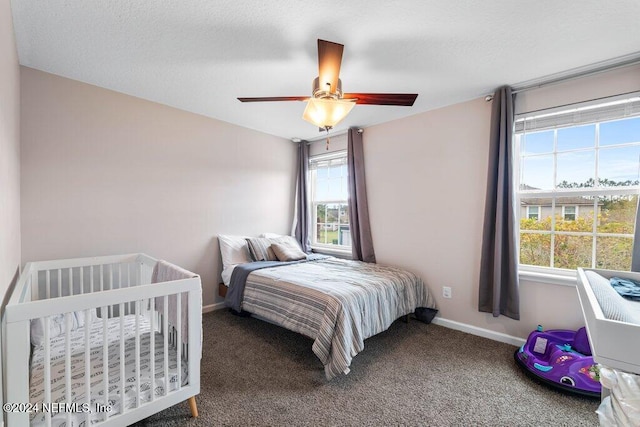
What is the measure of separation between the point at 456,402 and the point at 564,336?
1.18m

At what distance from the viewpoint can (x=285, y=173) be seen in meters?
4.23

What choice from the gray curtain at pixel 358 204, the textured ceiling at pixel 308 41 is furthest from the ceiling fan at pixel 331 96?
the gray curtain at pixel 358 204

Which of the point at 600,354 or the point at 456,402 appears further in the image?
the point at 456,402

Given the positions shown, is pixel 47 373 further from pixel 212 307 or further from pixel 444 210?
pixel 444 210

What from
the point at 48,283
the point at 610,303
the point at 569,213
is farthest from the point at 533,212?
the point at 48,283

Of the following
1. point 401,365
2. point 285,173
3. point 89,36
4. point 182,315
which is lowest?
point 401,365

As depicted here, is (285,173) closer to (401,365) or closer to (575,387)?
(401,365)

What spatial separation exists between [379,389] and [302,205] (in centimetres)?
279

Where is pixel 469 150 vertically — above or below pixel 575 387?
above

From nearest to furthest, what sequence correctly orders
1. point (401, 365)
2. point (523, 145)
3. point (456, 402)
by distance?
point (456, 402) < point (401, 365) < point (523, 145)

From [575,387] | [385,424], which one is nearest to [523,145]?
[575,387]

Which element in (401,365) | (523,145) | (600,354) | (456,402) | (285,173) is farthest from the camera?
(285,173)

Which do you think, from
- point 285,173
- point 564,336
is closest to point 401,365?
point 564,336

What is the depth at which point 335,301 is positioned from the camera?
2.09 metres
